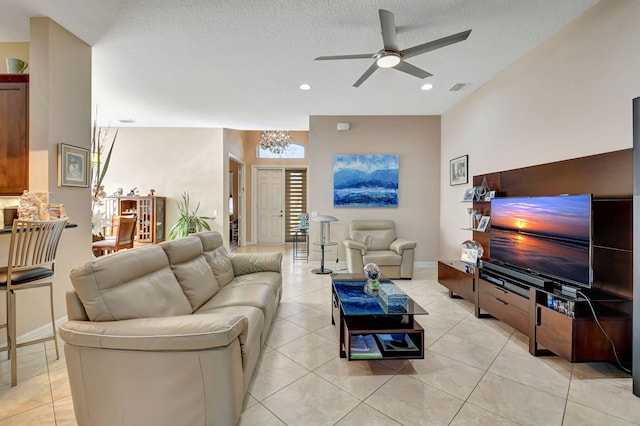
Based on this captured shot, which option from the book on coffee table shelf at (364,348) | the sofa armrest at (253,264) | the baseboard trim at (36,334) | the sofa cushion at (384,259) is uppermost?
the sofa armrest at (253,264)

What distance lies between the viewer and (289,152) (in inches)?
319

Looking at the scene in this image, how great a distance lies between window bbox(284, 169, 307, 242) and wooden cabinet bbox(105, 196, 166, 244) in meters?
3.29

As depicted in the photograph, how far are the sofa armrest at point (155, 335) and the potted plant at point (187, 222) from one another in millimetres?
4769

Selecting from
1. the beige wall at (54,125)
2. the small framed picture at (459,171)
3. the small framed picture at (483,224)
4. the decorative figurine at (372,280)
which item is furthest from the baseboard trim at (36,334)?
the small framed picture at (459,171)

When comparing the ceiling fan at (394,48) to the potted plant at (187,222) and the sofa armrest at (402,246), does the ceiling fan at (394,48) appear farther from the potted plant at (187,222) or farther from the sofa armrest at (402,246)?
the potted plant at (187,222)

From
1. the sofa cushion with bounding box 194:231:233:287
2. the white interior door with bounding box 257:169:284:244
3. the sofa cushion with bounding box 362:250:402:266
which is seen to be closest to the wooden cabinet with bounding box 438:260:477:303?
the sofa cushion with bounding box 362:250:402:266

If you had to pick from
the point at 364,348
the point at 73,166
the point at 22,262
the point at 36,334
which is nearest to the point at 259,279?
the point at 364,348

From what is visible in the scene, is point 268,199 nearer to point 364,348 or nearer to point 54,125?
point 54,125

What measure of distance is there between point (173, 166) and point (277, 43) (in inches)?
176

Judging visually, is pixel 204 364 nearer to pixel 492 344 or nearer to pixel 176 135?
pixel 492 344

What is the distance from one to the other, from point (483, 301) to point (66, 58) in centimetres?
468

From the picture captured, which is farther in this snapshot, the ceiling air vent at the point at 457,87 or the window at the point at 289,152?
the window at the point at 289,152

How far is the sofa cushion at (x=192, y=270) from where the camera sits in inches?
85.3

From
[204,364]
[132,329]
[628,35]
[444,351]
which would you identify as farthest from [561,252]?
[132,329]
